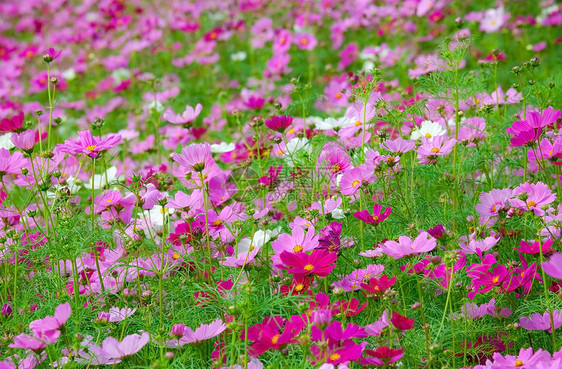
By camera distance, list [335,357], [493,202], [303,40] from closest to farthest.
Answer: [335,357], [493,202], [303,40]

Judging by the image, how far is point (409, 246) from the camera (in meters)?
1.24

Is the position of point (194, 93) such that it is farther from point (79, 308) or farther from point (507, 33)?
point (79, 308)

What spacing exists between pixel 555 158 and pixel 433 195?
1.25 ft

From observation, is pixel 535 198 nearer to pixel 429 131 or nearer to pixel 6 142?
pixel 429 131

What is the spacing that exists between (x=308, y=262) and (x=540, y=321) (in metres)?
0.42

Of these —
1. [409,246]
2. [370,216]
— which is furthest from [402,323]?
[370,216]

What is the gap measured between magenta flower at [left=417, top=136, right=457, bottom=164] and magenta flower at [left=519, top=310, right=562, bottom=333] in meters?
0.38

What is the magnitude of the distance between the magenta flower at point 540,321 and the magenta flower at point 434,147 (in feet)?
1.26

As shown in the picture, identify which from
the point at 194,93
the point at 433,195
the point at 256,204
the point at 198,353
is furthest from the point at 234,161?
the point at 194,93

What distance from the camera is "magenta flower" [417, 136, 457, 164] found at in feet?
4.73

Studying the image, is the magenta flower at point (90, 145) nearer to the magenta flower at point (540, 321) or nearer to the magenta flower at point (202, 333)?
the magenta flower at point (202, 333)

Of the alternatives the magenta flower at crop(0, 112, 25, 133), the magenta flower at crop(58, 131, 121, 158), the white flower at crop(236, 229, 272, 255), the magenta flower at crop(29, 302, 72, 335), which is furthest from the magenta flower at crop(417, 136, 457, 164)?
the magenta flower at crop(0, 112, 25, 133)

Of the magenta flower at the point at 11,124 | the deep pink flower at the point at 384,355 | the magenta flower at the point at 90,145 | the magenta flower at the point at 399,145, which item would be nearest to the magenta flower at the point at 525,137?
the magenta flower at the point at 399,145

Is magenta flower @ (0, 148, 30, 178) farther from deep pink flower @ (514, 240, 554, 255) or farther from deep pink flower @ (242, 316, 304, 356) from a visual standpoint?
deep pink flower @ (514, 240, 554, 255)
